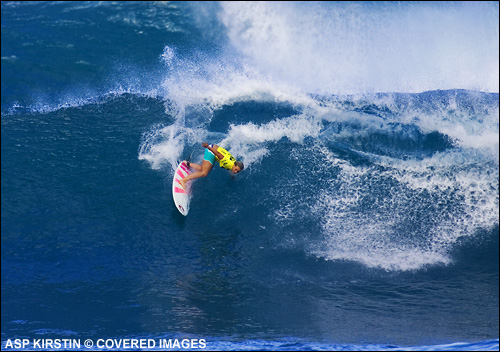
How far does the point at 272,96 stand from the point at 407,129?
4511 millimetres

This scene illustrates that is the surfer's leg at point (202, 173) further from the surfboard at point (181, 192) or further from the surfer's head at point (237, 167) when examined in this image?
the surfer's head at point (237, 167)

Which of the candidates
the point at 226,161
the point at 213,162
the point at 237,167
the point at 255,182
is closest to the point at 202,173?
the point at 213,162

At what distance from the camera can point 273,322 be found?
12219 millimetres

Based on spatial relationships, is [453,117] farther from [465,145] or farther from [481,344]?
[481,344]

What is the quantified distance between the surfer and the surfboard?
0.49 feet

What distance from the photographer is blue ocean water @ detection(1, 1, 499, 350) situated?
12.4 metres

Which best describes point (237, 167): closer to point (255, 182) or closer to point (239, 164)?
point (239, 164)

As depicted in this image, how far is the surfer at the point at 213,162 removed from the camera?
14227 mm

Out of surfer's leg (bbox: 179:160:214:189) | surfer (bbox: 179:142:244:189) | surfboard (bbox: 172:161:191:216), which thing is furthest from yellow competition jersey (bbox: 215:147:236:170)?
surfboard (bbox: 172:161:191:216)

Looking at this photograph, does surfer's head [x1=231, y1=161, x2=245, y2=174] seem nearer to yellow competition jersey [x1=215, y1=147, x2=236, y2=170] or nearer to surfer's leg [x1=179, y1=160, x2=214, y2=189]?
yellow competition jersey [x1=215, y1=147, x2=236, y2=170]

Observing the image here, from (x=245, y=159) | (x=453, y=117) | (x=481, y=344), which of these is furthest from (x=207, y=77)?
(x=481, y=344)

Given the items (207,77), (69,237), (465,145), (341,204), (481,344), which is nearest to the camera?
(481,344)

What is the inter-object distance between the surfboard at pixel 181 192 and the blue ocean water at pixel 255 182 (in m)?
0.26

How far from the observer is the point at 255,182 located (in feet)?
49.4
